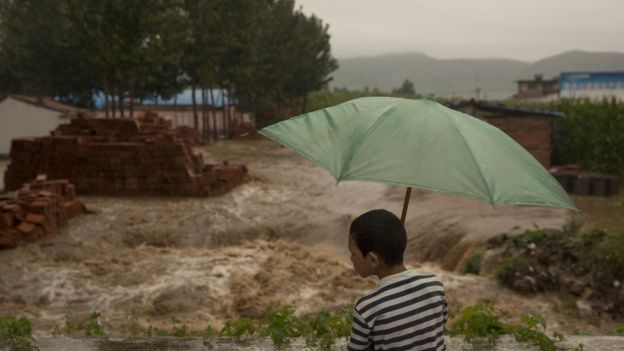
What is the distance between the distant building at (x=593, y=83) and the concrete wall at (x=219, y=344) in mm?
Result: 49361

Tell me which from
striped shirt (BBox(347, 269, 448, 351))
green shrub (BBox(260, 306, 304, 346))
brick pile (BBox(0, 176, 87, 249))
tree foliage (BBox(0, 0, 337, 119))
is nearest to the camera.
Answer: striped shirt (BBox(347, 269, 448, 351))

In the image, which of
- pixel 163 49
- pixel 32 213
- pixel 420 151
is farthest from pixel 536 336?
pixel 163 49

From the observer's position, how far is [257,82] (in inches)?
1674

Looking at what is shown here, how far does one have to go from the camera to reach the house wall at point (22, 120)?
29344mm

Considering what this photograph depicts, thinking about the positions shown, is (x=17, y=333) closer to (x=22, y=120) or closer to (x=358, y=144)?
(x=358, y=144)

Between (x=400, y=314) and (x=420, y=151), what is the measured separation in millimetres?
726

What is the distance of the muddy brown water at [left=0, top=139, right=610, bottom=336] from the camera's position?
925 cm

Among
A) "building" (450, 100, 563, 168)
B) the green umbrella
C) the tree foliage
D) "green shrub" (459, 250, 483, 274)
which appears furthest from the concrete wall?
the tree foliage

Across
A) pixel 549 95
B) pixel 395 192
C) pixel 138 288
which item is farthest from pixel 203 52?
pixel 549 95

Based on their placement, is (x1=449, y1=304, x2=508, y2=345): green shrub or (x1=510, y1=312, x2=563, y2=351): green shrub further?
(x1=449, y1=304, x2=508, y2=345): green shrub

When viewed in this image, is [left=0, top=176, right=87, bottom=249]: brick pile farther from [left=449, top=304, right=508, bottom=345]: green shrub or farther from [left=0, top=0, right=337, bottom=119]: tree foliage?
[left=0, top=0, right=337, bottom=119]: tree foliage

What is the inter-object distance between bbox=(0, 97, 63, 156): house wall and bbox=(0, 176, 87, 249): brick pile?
646 inches

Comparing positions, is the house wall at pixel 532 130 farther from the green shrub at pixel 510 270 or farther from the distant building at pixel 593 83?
the distant building at pixel 593 83

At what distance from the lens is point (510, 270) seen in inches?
389
